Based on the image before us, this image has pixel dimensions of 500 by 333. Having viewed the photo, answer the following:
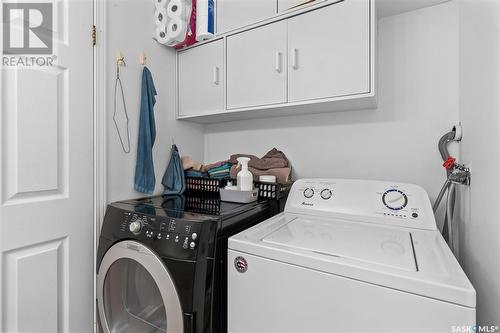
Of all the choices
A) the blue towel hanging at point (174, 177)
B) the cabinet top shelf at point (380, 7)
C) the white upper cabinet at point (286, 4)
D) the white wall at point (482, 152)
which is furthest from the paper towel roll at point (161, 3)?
the white wall at point (482, 152)

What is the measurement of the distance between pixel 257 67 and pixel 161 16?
782mm

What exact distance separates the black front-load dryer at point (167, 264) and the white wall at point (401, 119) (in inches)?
24.4

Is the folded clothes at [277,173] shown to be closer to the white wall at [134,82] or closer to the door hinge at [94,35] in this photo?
the white wall at [134,82]

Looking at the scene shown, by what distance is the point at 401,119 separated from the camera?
56.4 inches

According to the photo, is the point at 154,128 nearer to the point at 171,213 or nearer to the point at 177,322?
the point at 171,213

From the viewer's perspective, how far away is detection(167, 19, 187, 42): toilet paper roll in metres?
1.59

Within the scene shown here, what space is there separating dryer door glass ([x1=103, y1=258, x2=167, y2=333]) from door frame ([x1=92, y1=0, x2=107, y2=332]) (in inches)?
6.3

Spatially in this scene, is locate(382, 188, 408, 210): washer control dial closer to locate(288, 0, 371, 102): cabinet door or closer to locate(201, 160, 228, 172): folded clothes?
locate(288, 0, 371, 102): cabinet door

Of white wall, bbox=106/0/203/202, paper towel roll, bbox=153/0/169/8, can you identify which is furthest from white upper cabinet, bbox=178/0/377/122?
paper towel roll, bbox=153/0/169/8

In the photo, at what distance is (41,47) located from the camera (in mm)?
1155

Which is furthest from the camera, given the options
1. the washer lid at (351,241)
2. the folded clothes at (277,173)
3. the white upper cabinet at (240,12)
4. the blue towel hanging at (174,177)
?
the blue towel hanging at (174,177)

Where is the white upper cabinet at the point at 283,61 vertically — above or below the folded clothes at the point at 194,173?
above

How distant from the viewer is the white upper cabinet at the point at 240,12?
151 cm

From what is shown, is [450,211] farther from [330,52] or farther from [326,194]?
[330,52]
